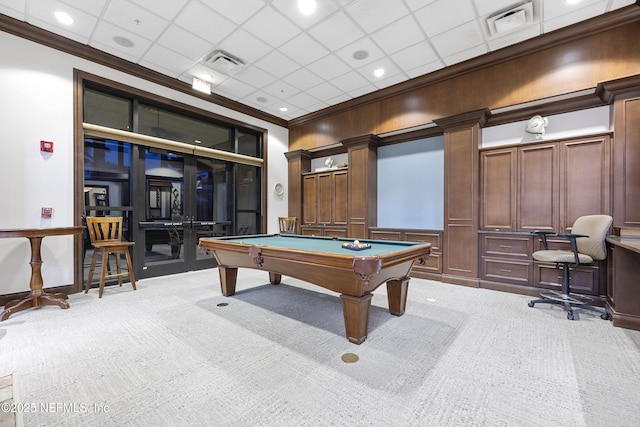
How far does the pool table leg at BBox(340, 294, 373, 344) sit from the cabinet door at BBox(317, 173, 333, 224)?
3842mm

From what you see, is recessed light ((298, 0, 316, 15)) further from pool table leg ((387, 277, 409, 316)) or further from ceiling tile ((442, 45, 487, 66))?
pool table leg ((387, 277, 409, 316))

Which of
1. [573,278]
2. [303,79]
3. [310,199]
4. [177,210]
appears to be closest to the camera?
[573,278]

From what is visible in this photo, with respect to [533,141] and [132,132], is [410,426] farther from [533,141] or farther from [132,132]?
[132,132]

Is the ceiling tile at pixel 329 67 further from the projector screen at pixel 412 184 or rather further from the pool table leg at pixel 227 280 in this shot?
the pool table leg at pixel 227 280

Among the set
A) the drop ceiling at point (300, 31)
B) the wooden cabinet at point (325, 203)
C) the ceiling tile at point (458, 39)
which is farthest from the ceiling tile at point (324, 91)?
the ceiling tile at point (458, 39)

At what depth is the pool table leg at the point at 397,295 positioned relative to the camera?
9.27 ft

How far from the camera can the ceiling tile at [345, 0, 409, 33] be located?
119 inches

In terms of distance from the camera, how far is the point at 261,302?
10.8 ft

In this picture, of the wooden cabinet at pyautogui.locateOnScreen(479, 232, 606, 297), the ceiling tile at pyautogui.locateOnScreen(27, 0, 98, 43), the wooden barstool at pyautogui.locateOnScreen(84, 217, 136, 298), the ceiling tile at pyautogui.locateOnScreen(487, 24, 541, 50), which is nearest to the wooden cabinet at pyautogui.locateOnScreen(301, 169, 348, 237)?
the wooden cabinet at pyautogui.locateOnScreen(479, 232, 606, 297)

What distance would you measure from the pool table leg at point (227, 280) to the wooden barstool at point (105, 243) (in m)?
1.40

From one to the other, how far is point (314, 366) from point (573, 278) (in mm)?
3602

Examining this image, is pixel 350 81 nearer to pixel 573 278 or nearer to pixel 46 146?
pixel 573 278

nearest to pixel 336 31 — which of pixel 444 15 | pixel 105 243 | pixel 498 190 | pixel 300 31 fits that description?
pixel 300 31

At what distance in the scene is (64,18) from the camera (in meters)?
3.22
